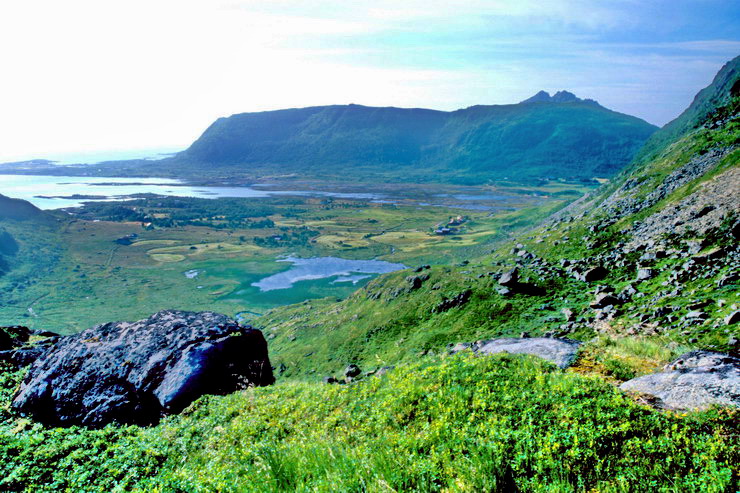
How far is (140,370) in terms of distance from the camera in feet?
49.2

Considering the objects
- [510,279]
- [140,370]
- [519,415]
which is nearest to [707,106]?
[510,279]

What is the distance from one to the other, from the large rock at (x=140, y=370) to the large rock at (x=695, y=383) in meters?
13.2

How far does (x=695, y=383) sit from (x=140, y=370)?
17.1 metres

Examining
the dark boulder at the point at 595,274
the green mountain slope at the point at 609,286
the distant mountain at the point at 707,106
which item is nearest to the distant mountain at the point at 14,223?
the green mountain slope at the point at 609,286

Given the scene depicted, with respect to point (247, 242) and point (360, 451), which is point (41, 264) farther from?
point (360, 451)

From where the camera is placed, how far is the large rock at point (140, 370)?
1370 centimetres

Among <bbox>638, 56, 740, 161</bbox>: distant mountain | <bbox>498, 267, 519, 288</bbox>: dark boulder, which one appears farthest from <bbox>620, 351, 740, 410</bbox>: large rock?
<bbox>638, 56, 740, 161</bbox>: distant mountain

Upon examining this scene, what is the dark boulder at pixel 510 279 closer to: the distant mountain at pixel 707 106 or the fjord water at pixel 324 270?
the distant mountain at pixel 707 106

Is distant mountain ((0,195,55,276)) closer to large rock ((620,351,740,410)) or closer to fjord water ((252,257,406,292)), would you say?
fjord water ((252,257,406,292))

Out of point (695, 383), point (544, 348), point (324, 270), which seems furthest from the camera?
point (324, 270)

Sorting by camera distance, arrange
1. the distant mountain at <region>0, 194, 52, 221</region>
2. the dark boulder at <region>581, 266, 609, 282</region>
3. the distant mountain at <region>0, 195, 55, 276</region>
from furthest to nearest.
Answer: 1. the distant mountain at <region>0, 194, 52, 221</region>
2. the distant mountain at <region>0, 195, 55, 276</region>
3. the dark boulder at <region>581, 266, 609, 282</region>

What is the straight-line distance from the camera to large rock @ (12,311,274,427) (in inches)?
539

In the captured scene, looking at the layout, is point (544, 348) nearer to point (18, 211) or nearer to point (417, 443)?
point (417, 443)

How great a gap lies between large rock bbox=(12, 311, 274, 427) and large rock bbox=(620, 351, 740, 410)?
43.3 feet
